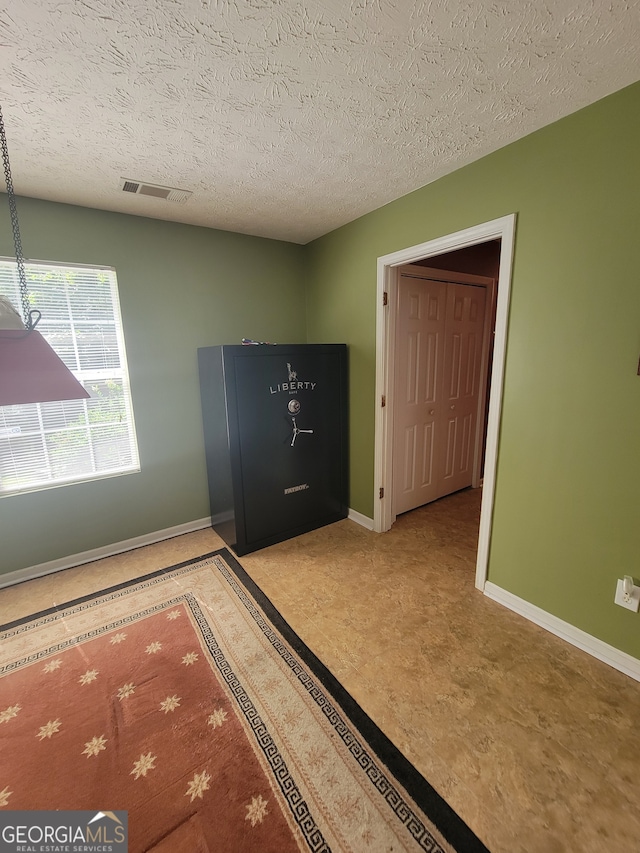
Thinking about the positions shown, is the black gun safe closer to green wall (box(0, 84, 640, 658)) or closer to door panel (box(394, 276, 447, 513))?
green wall (box(0, 84, 640, 658))

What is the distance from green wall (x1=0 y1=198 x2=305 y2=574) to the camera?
2.34 meters

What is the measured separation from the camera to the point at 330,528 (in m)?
3.03


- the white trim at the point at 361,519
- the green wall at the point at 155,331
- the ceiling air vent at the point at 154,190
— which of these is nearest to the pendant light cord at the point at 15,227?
the green wall at the point at 155,331

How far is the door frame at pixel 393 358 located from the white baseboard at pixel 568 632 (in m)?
0.13

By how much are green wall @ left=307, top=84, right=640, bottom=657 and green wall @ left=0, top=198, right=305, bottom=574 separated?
5.14 feet

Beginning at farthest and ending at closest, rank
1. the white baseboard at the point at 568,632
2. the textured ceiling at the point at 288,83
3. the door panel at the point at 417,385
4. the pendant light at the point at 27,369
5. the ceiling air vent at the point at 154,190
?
the door panel at the point at 417,385
the ceiling air vent at the point at 154,190
the white baseboard at the point at 568,632
the pendant light at the point at 27,369
the textured ceiling at the point at 288,83

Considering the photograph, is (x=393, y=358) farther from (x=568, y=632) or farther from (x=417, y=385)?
(x=568, y=632)

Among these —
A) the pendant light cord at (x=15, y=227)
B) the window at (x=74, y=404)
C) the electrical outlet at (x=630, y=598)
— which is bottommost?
the electrical outlet at (x=630, y=598)

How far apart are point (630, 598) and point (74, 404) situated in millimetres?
3323

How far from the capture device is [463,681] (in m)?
1.59

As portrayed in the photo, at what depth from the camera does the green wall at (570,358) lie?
1483 millimetres

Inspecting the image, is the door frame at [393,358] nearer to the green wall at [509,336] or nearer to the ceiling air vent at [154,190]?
the green wall at [509,336]

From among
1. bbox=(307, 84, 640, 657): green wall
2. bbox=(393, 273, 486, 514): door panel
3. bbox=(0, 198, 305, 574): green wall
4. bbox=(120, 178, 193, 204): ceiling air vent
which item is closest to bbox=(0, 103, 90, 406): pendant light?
bbox=(120, 178, 193, 204): ceiling air vent

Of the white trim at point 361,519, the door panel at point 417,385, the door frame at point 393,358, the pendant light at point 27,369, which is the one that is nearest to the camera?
the pendant light at point 27,369
